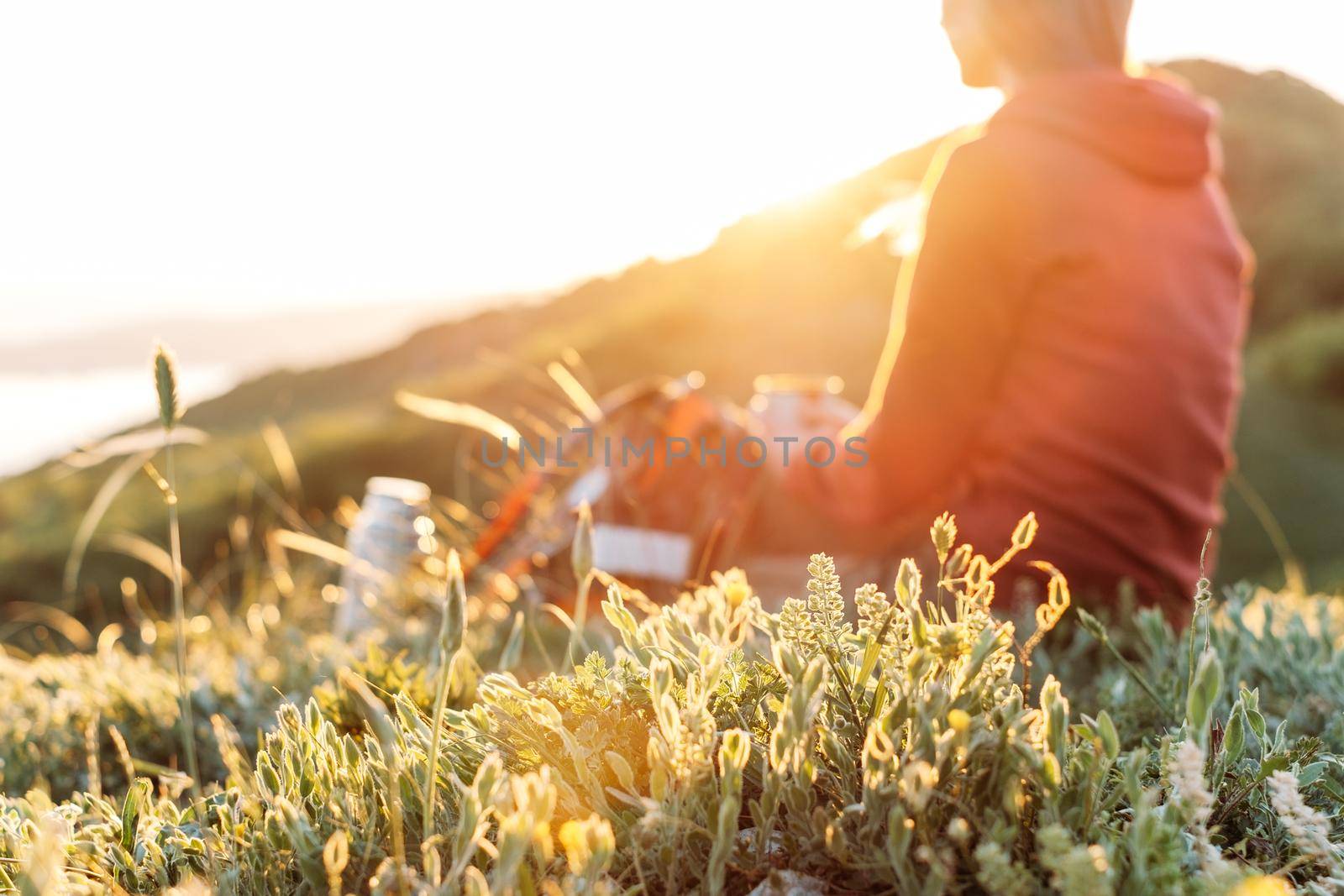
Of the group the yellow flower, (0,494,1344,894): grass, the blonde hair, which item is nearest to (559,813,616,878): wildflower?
(0,494,1344,894): grass

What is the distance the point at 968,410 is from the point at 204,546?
6568 mm

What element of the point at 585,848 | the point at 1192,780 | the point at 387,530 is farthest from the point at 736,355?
the point at 585,848

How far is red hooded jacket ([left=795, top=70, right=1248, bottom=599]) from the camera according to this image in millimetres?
2582

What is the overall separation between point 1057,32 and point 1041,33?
0.05 meters

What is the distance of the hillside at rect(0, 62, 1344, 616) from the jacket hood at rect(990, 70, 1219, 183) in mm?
860

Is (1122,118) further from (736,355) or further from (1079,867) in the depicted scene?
(736,355)

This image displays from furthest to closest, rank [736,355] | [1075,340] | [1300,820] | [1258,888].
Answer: [736,355]
[1075,340]
[1300,820]
[1258,888]

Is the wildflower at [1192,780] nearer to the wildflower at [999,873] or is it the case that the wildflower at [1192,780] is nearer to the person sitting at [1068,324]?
the wildflower at [999,873]

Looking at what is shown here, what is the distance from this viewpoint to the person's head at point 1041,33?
9.05 feet

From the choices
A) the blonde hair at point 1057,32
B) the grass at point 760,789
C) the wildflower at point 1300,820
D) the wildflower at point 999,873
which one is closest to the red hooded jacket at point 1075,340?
the blonde hair at point 1057,32

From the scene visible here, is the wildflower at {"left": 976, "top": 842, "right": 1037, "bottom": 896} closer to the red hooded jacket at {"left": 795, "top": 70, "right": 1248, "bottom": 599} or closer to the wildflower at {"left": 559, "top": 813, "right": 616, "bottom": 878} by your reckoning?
the wildflower at {"left": 559, "top": 813, "right": 616, "bottom": 878}

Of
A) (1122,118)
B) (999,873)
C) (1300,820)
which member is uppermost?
(1122,118)

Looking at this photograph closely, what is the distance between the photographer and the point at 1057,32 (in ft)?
9.09

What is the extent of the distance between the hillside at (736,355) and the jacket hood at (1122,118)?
860 millimetres
